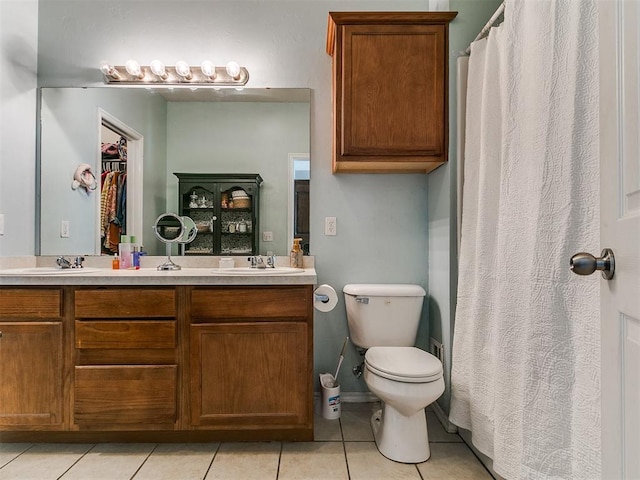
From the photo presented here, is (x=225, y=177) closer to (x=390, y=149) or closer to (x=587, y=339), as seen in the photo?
(x=390, y=149)

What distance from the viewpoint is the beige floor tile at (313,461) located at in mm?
1548

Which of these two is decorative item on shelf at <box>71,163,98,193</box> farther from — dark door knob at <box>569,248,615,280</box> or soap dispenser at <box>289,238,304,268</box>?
dark door knob at <box>569,248,615,280</box>

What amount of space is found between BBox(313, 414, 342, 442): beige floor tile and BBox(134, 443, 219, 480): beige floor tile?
0.50 metres

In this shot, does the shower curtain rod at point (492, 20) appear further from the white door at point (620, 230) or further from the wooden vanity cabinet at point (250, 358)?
the wooden vanity cabinet at point (250, 358)

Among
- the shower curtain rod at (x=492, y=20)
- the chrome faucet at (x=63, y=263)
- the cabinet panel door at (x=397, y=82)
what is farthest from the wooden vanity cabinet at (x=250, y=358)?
the shower curtain rod at (x=492, y=20)

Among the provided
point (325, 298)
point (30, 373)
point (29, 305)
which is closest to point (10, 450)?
point (30, 373)

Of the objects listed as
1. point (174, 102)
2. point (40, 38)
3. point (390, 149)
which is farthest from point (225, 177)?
point (40, 38)

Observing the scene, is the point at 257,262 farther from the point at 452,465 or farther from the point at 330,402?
the point at 452,465

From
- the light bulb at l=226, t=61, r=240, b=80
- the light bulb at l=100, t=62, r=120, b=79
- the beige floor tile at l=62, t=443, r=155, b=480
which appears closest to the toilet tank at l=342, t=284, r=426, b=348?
the beige floor tile at l=62, t=443, r=155, b=480

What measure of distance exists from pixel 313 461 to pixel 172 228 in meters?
1.48

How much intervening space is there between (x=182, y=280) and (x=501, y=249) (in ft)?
4.45

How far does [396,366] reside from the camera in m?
1.62

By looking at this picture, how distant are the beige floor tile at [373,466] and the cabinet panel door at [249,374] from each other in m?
0.31

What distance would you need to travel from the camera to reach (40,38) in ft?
7.32
